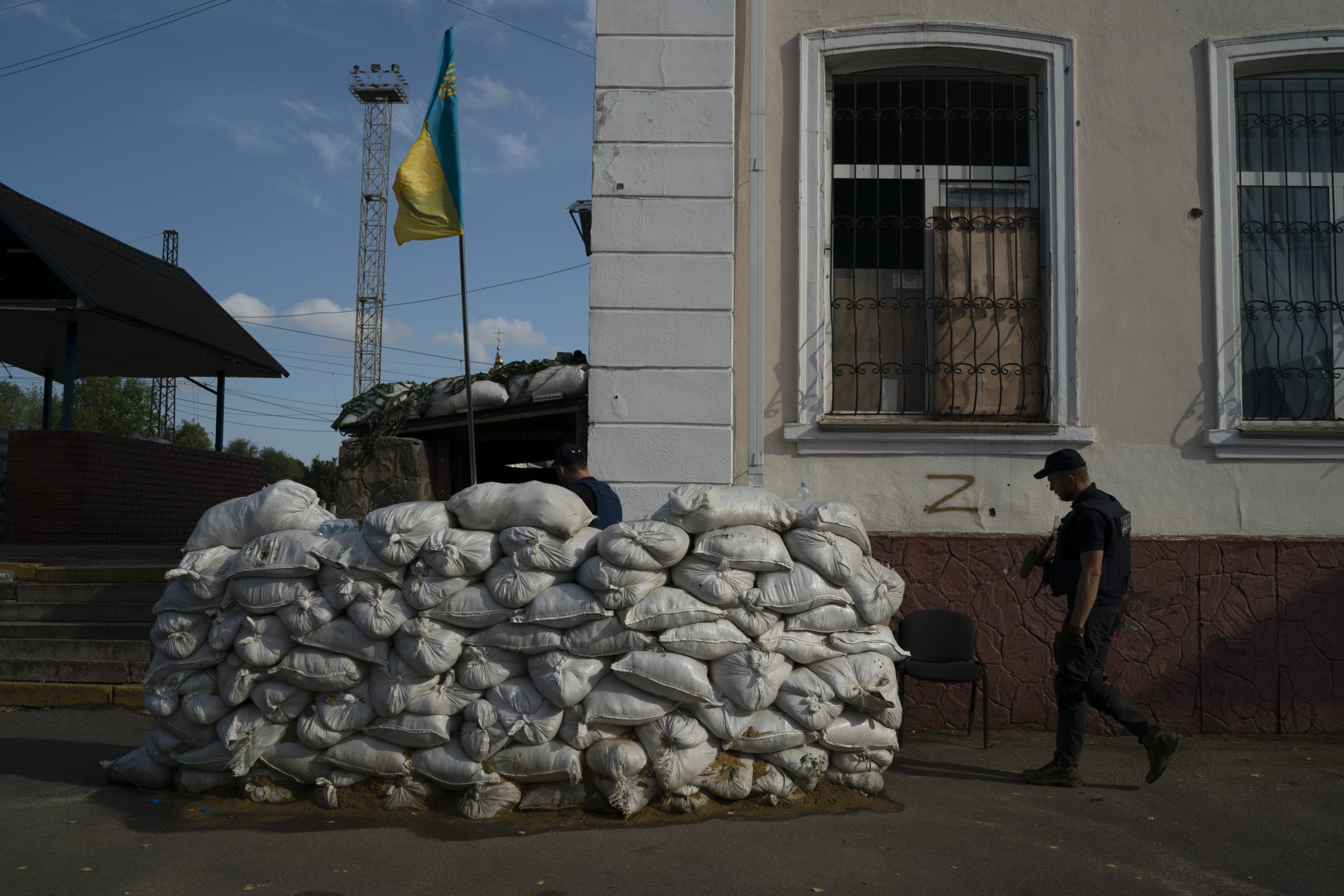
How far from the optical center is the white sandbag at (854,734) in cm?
411

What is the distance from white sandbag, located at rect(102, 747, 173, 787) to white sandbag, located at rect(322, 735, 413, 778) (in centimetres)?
94

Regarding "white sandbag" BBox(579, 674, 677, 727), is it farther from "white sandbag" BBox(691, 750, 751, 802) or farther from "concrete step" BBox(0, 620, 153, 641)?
"concrete step" BBox(0, 620, 153, 641)

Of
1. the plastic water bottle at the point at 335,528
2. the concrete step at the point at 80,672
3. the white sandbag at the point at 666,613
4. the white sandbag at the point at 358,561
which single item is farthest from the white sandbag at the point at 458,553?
the concrete step at the point at 80,672

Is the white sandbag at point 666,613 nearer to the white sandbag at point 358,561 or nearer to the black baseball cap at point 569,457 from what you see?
the white sandbag at point 358,561

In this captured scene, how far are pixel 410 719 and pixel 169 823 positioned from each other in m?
1.13

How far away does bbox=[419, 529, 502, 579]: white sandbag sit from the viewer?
404cm

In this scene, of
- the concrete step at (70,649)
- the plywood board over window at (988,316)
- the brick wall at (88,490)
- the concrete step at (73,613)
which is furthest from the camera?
the brick wall at (88,490)

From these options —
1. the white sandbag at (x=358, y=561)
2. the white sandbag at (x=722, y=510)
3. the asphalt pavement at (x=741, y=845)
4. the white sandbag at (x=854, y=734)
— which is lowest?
the asphalt pavement at (x=741, y=845)

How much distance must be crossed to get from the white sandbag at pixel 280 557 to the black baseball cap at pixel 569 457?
1.43 metres

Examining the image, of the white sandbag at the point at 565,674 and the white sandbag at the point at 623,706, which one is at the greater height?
the white sandbag at the point at 565,674

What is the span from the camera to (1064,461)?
479cm

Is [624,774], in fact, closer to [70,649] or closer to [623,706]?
[623,706]

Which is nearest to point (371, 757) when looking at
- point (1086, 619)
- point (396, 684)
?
point (396, 684)

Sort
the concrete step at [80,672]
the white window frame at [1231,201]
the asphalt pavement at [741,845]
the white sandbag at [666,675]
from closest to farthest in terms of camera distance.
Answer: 1. the asphalt pavement at [741,845]
2. the white sandbag at [666,675]
3. the white window frame at [1231,201]
4. the concrete step at [80,672]
